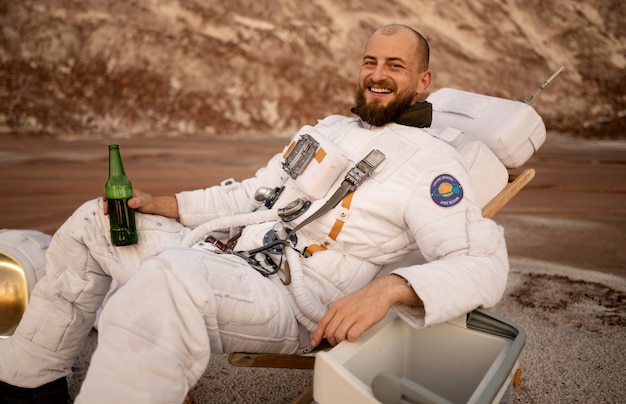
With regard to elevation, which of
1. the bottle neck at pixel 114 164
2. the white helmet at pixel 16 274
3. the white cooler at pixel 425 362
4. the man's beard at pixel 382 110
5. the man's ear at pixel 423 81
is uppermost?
the man's ear at pixel 423 81

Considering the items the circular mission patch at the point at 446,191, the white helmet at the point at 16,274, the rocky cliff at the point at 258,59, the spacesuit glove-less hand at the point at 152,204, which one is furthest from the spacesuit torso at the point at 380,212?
the rocky cliff at the point at 258,59

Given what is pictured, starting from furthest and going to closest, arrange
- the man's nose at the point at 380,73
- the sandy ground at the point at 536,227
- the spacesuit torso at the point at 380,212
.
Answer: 1. the sandy ground at the point at 536,227
2. the man's nose at the point at 380,73
3. the spacesuit torso at the point at 380,212

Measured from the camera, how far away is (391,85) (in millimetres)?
2193

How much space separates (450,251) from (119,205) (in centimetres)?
124

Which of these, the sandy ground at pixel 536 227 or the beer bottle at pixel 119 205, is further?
the sandy ground at pixel 536 227

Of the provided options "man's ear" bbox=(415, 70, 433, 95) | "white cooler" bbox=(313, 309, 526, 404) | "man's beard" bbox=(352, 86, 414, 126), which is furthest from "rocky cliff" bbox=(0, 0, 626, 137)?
"white cooler" bbox=(313, 309, 526, 404)

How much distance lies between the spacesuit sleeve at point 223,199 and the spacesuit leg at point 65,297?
0.86 ft

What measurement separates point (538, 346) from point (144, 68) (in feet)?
36.2

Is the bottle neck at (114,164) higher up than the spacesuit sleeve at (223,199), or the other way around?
the bottle neck at (114,164)

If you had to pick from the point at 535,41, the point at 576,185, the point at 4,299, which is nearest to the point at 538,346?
the point at 4,299

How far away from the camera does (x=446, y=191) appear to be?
188 cm

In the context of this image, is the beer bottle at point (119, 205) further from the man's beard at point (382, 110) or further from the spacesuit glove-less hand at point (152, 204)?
the man's beard at point (382, 110)

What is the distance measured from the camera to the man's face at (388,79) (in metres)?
2.19

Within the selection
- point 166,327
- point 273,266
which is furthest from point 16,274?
point 166,327
